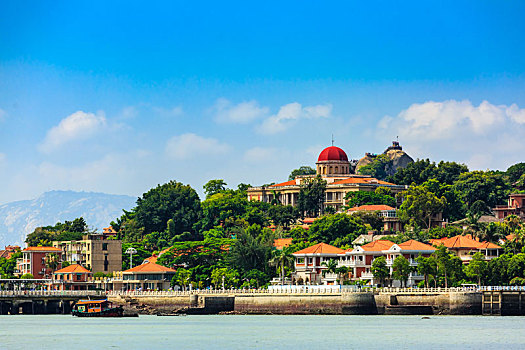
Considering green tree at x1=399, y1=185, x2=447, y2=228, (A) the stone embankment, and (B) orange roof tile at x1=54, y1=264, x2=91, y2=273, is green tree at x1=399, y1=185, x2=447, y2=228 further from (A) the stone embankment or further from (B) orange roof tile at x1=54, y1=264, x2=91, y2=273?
(A) the stone embankment

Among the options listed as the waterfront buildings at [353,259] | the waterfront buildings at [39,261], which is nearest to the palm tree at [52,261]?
the waterfront buildings at [39,261]

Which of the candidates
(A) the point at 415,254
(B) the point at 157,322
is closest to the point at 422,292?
(A) the point at 415,254

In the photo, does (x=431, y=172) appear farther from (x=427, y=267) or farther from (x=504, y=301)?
(x=504, y=301)

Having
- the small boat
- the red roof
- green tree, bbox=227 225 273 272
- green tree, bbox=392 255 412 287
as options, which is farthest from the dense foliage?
green tree, bbox=392 255 412 287

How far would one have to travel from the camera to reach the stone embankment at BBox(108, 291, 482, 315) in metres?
113

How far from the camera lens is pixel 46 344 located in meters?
87.7

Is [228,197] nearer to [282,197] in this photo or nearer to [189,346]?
[282,197]

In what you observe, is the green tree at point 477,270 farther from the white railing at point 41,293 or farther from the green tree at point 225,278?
the white railing at point 41,293

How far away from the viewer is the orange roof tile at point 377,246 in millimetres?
135500

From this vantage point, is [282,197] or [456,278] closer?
[456,278]

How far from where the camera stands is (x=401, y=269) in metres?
125

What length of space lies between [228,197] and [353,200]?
79.2 feet

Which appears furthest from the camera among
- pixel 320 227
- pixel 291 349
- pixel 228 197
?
pixel 228 197

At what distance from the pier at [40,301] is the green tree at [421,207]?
49.2 meters
